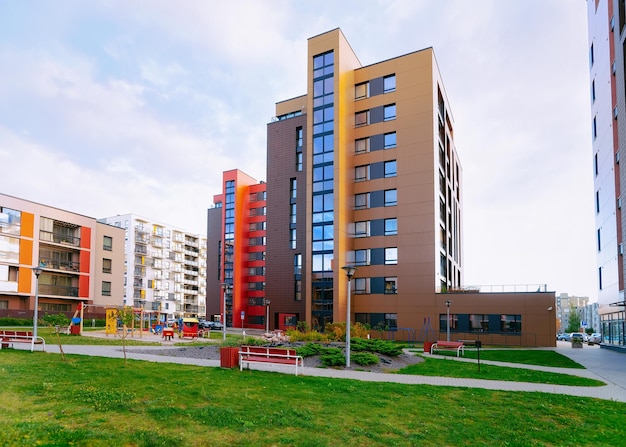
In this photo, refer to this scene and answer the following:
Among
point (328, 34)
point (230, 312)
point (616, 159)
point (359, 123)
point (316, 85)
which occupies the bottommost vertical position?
point (230, 312)

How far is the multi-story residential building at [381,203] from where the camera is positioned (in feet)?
149

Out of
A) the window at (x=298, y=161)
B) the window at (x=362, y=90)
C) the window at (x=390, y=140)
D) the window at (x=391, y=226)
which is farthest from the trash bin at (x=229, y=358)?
the window at (x=298, y=161)

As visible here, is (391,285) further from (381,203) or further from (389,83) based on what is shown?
(389,83)

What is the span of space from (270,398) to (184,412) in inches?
92.5

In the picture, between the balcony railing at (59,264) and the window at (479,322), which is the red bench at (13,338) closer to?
the window at (479,322)

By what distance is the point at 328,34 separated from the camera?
5081 cm

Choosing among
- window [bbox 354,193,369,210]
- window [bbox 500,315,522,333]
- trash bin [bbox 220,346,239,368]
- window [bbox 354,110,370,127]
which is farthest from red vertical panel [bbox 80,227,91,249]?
trash bin [bbox 220,346,239,368]

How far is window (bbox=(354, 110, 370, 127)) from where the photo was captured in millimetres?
51362

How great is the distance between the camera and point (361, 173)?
51344 millimetres

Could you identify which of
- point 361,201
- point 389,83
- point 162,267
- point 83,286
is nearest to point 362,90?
point 389,83

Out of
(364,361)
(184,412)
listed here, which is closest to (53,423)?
(184,412)

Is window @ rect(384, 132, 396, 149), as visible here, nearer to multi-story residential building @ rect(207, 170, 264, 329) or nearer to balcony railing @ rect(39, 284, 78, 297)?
multi-story residential building @ rect(207, 170, 264, 329)

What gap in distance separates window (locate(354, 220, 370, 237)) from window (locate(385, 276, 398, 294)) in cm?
532

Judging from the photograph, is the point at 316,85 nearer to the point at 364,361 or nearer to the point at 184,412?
the point at 364,361
